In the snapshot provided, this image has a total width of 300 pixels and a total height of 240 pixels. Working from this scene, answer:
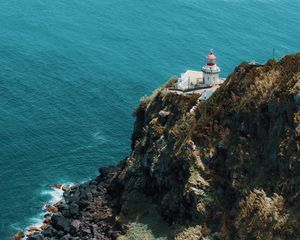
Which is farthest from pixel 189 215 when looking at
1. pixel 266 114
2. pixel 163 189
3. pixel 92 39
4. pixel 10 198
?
pixel 92 39

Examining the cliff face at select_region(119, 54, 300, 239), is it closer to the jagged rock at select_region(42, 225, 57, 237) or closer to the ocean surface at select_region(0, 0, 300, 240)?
the jagged rock at select_region(42, 225, 57, 237)

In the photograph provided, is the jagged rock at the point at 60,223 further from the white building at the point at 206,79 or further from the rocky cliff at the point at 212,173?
the white building at the point at 206,79

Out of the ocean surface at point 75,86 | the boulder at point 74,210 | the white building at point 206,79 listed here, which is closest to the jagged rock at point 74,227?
the boulder at point 74,210

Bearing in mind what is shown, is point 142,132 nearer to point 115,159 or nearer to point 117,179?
point 117,179

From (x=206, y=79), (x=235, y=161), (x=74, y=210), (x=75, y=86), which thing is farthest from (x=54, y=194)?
(x=75, y=86)

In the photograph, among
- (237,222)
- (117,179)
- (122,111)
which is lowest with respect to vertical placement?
(237,222)
